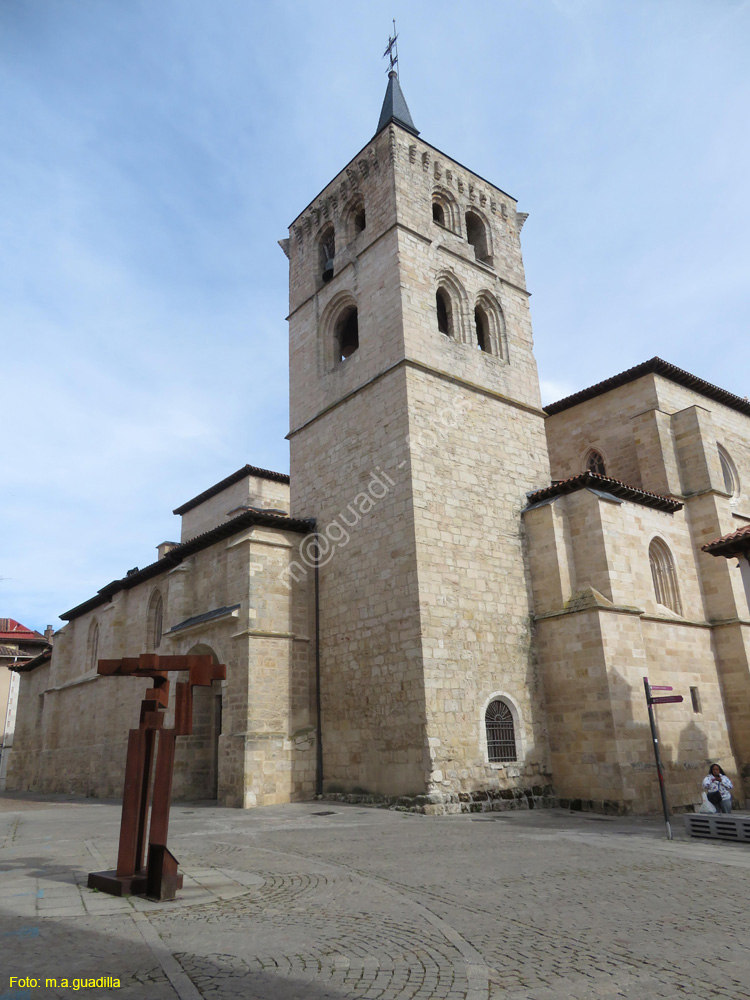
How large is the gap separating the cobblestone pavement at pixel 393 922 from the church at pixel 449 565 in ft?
16.1

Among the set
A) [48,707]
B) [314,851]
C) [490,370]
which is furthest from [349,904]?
[48,707]

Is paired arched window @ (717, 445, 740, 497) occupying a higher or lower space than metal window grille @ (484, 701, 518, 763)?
higher

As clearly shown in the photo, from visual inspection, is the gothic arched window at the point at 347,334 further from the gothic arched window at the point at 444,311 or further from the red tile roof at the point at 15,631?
the red tile roof at the point at 15,631

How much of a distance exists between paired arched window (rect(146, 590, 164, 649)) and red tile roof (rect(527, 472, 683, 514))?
41.4 feet

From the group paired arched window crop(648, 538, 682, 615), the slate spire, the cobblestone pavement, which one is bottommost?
the cobblestone pavement

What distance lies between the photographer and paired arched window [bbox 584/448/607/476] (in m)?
21.5

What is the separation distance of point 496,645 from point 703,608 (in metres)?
6.58

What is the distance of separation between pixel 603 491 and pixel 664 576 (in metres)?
3.08

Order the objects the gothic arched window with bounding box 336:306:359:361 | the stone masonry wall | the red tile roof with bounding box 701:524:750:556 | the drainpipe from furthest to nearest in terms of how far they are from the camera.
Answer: the gothic arched window with bounding box 336:306:359:361
the drainpipe
the stone masonry wall
the red tile roof with bounding box 701:524:750:556

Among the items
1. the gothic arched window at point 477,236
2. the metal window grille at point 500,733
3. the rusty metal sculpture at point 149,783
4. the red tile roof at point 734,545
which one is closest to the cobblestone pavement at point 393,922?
the rusty metal sculpture at point 149,783

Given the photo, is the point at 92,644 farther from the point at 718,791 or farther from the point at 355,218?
the point at 718,791

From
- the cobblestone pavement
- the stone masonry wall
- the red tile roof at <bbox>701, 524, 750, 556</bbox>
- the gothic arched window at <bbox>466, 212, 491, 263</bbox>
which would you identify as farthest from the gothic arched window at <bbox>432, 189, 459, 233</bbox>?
the cobblestone pavement

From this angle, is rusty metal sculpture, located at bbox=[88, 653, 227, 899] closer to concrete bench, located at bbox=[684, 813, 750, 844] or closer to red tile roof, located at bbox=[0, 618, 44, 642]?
concrete bench, located at bbox=[684, 813, 750, 844]

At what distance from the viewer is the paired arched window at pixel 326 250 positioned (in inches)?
814
